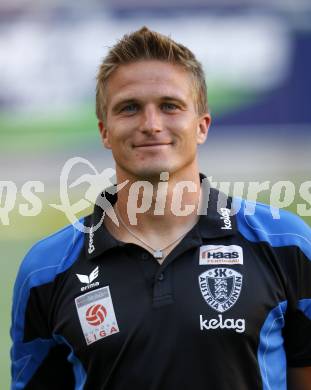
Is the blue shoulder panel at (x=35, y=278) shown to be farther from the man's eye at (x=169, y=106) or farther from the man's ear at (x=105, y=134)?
Result: the man's eye at (x=169, y=106)

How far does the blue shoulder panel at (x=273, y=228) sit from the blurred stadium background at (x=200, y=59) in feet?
11.0

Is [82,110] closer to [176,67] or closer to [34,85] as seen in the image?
[34,85]

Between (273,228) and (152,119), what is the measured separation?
400 millimetres

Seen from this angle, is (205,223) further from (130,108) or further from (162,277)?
(130,108)

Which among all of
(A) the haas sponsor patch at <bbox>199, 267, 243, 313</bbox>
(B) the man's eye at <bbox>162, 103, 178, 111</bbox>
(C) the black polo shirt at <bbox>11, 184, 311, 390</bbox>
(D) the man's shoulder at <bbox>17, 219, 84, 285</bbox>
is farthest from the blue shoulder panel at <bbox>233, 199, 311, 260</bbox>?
(D) the man's shoulder at <bbox>17, 219, 84, 285</bbox>

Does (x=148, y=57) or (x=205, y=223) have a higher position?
(x=148, y=57)

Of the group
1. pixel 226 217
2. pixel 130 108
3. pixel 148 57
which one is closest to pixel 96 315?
pixel 226 217

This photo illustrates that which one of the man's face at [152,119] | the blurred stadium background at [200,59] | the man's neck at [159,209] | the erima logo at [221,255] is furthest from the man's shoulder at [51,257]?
the blurred stadium background at [200,59]

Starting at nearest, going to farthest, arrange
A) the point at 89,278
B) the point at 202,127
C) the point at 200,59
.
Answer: the point at 89,278, the point at 202,127, the point at 200,59

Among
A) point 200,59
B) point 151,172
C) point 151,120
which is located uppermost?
point 200,59

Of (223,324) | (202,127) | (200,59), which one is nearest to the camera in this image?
(223,324)

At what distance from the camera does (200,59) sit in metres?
5.63

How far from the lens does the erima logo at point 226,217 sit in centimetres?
216

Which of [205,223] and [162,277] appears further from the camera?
[205,223]
